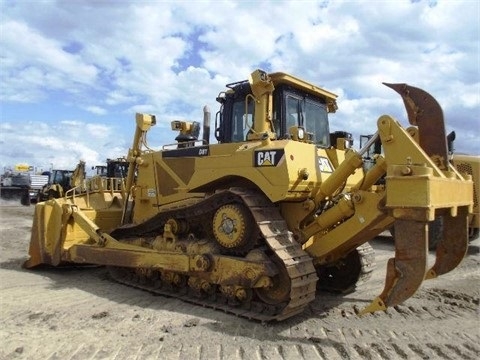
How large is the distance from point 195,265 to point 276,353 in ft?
5.63

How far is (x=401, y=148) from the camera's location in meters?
4.61

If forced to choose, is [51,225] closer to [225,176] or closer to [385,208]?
[225,176]

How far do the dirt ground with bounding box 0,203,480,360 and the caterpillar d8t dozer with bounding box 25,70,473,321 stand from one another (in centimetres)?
36

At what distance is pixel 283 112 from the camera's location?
6.07 meters

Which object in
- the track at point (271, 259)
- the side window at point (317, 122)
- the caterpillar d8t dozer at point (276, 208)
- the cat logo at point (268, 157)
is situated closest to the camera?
the caterpillar d8t dozer at point (276, 208)

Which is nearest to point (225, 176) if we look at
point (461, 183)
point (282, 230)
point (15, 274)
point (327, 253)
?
point (282, 230)

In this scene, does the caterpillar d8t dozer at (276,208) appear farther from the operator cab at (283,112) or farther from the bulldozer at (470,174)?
the bulldozer at (470,174)

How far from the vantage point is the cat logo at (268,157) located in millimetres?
5230

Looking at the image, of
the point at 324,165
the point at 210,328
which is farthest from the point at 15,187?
the point at 210,328

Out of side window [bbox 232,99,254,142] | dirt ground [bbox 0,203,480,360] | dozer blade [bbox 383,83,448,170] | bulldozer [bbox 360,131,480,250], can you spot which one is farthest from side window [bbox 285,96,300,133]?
bulldozer [bbox 360,131,480,250]

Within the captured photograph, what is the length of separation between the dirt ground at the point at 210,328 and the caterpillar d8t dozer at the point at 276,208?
36 centimetres

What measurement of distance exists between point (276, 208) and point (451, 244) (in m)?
1.98

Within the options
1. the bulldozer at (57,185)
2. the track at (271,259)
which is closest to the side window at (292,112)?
the track at (271,259)

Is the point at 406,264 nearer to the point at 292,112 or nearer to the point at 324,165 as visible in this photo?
the point at 324,165
